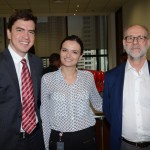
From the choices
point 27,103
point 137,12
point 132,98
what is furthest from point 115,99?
point 137,12

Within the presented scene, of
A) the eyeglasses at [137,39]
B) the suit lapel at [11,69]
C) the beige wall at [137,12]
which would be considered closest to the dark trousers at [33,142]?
the suit lapel at [11,69]

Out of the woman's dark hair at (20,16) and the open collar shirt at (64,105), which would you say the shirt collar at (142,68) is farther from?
the woman's dark hair at (20,16)

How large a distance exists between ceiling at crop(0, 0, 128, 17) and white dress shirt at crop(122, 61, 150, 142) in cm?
654

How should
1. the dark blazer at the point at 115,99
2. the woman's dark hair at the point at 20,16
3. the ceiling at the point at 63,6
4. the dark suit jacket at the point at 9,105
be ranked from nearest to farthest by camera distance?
the dark suit jacket at the point at 9,105, the woman's dark hair at the point at 20,16, the dark blazer at the point at 115,99, the ceiling at the point at 63,6

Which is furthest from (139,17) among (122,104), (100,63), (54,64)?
(122,104)

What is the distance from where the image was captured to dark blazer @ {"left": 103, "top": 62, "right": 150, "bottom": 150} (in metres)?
2.19

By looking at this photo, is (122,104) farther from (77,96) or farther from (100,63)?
(100,63)

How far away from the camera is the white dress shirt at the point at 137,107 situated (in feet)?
7.02

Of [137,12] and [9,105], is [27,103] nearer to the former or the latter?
[9,105]

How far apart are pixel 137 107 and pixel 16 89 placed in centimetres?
96

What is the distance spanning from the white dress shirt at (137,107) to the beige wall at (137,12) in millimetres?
4597

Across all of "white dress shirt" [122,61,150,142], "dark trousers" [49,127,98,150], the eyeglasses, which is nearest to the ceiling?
the eyeglasses

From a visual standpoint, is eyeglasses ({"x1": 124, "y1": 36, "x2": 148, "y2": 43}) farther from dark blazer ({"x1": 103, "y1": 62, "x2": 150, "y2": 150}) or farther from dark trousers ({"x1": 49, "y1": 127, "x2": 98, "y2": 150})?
dark trousers ({"x1": 49, "y1": 127, "x2": 98, "y2": 150})

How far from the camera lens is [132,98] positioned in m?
2.16
